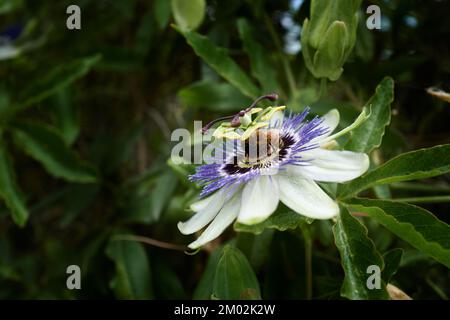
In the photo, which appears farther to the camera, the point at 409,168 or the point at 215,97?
the point at 215,97

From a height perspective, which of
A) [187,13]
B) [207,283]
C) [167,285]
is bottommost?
[167,285]

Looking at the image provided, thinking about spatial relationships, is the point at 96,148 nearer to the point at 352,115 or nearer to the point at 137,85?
the point at 137,85

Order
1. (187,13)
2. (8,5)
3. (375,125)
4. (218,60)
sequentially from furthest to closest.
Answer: (8,5) < (187,13) < (218,60) < (375,125)

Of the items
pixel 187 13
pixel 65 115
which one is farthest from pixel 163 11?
pixel 65 115

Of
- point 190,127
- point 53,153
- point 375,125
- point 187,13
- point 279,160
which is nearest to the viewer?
point 279,160

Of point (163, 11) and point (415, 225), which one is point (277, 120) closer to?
point (415, 225)

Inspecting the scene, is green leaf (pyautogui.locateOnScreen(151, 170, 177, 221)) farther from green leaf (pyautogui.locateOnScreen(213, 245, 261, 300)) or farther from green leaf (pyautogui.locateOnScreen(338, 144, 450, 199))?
green leaf (pyautogui.locateOnScreen(338, 144, 450, 199))

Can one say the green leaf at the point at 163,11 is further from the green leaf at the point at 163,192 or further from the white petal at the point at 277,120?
the white petal at the point at 277,120

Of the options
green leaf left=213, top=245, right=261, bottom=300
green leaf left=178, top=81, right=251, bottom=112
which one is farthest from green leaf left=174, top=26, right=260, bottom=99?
green leaf left=213, top=245, right=261, bottom=300
